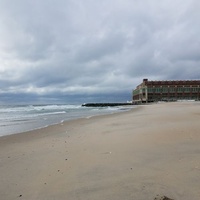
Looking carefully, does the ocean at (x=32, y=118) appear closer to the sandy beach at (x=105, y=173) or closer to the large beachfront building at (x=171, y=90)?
the sandy beach at (x=105, y=173)

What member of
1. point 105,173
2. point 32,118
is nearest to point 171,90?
point 32,118

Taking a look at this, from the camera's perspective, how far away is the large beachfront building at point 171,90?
426 feet

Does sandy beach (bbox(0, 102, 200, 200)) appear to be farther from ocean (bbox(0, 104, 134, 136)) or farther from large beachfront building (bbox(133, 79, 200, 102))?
large beachfront building (bbox(133, 79, 200, 102))

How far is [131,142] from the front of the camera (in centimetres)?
847

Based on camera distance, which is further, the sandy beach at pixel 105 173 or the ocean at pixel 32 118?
the ocean at pixel 32 118

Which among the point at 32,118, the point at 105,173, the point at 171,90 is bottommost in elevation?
the point at 105,173

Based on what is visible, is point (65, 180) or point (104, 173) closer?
point (65, 180)

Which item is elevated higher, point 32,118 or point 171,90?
point 171,90

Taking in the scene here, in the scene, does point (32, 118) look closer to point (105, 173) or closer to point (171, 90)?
point (105, 173)

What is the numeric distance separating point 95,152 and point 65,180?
247 centimetres

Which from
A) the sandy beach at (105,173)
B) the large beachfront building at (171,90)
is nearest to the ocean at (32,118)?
the sandy beach at (105,173)

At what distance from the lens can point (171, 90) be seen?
132 meters

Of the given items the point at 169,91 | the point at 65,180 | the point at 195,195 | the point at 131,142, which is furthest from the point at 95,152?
the point at 169,91

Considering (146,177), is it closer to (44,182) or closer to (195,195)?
(195,195)
